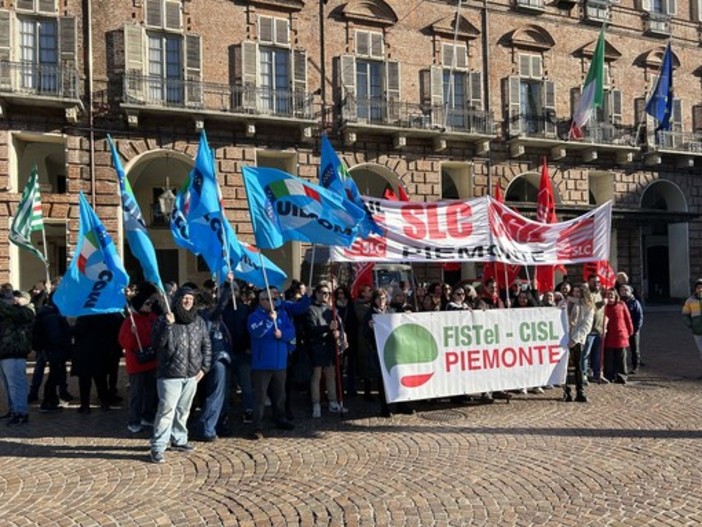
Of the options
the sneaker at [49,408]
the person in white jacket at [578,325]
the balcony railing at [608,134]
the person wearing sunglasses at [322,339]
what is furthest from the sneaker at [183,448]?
the balcony railing at [608,134]

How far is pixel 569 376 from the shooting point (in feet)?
35.6

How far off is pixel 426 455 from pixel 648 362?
8191 mm

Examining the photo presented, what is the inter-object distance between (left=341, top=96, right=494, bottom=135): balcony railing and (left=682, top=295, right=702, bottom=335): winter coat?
524 inches

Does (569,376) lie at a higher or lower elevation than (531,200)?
lower

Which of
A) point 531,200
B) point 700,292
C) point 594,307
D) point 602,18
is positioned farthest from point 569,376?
point 602,18

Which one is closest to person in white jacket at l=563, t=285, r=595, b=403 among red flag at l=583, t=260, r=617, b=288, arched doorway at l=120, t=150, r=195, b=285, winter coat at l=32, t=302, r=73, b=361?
red flag at l=583, t=260, r=617, b=288

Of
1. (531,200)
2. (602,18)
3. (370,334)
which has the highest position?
(602,18)

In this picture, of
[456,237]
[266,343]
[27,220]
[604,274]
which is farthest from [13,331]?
[604,274]

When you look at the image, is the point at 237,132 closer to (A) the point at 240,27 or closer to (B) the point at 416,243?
(A) the point at 240,27

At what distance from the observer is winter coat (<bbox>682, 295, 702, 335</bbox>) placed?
10797mm

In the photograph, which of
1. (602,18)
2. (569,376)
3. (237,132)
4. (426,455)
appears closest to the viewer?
(426,455)

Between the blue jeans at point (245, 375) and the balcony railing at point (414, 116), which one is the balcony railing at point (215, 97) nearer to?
the balcony railing at point (414, 116)

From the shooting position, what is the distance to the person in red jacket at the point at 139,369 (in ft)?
25.7

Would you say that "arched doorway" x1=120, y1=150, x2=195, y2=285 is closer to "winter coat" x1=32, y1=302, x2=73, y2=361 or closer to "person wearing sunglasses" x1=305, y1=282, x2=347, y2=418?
"winter coat" x1=32, y1=302, x2=73, y2=361
